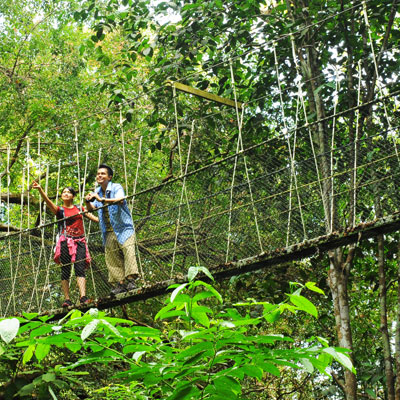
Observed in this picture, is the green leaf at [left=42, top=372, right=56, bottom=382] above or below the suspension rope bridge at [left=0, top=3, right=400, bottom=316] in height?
below

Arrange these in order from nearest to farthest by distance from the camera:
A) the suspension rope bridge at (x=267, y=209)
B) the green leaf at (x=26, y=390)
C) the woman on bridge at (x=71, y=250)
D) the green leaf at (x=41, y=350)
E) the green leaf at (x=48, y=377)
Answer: the green leaf at (x=41, y=350) < the green leaf at (x=48, y=377) < the suspension rope bridge at (x=267, y=209) < the green leaf at (x=26, y=390) < the woman on bridge at (x=71, y=250)

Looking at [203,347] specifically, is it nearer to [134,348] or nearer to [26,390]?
[134,348]

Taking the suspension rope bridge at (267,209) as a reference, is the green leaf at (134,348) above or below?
below

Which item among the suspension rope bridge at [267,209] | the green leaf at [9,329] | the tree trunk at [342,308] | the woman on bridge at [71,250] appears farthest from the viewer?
the woman on bridge at [71,250]

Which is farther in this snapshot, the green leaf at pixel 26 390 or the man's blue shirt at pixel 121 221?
the man's blue shirt at pixel 121 221

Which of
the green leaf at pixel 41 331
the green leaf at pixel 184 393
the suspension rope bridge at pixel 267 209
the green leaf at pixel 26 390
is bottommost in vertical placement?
the green leaf at pixel 184 393

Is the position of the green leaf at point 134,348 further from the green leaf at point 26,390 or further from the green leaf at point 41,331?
the green leaf at point 26,390

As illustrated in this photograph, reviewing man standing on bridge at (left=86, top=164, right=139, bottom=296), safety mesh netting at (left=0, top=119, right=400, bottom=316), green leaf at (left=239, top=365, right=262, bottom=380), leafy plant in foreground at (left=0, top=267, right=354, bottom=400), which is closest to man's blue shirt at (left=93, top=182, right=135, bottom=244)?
man standing on bridge at (left=86, top=164, right=139, bottom=296)

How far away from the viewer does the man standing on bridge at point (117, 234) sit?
157 inches

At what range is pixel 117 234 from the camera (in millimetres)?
4098

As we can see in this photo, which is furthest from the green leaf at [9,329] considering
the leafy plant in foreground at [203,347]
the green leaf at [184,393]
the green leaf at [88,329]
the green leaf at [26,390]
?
the green leaf at [26,390]

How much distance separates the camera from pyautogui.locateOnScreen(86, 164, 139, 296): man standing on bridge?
398 centimetres

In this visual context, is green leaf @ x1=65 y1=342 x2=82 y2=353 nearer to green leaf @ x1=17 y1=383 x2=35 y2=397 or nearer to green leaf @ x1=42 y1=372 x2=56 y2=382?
green leaf @ x1=42 y1=372 x2=56 y2=382

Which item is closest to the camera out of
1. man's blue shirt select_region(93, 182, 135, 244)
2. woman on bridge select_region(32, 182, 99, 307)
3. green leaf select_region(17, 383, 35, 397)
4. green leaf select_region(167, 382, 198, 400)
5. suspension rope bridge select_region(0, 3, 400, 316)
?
green leaf select_region(167, 382, 198, 400)
